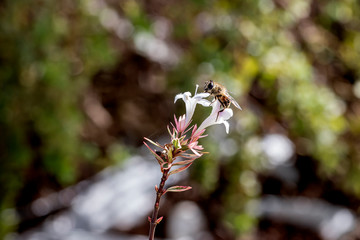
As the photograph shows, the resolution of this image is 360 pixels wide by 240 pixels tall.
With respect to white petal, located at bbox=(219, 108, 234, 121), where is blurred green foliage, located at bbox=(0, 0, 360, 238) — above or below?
above

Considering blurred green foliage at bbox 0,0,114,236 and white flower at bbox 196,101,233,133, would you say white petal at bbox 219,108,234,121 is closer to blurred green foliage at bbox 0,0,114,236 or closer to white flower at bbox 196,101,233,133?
white flower at bbox 196,101,233,133

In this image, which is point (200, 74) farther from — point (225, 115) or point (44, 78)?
point (225, 115)

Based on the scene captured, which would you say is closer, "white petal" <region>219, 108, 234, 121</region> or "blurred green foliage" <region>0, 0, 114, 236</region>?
"white petal" <region>219, 108, 234, 121</region>

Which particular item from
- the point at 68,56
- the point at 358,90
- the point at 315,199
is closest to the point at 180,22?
the point at 68,56

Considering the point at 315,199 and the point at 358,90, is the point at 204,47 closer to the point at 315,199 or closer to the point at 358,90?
the point at 358,90

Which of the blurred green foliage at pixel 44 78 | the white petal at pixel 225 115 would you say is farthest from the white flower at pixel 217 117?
the blurred green foliage at pixel 44 78

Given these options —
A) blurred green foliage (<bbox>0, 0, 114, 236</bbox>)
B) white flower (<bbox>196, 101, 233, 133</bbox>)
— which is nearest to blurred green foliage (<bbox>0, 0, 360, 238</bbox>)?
blurred green foliage (<bbox>0, 0, 114, 236</bbox>)

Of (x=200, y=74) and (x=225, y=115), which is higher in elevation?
(x=200, y=74)

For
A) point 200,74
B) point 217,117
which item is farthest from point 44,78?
point 217,117

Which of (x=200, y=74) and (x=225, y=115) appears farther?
(x=200, y=74)
